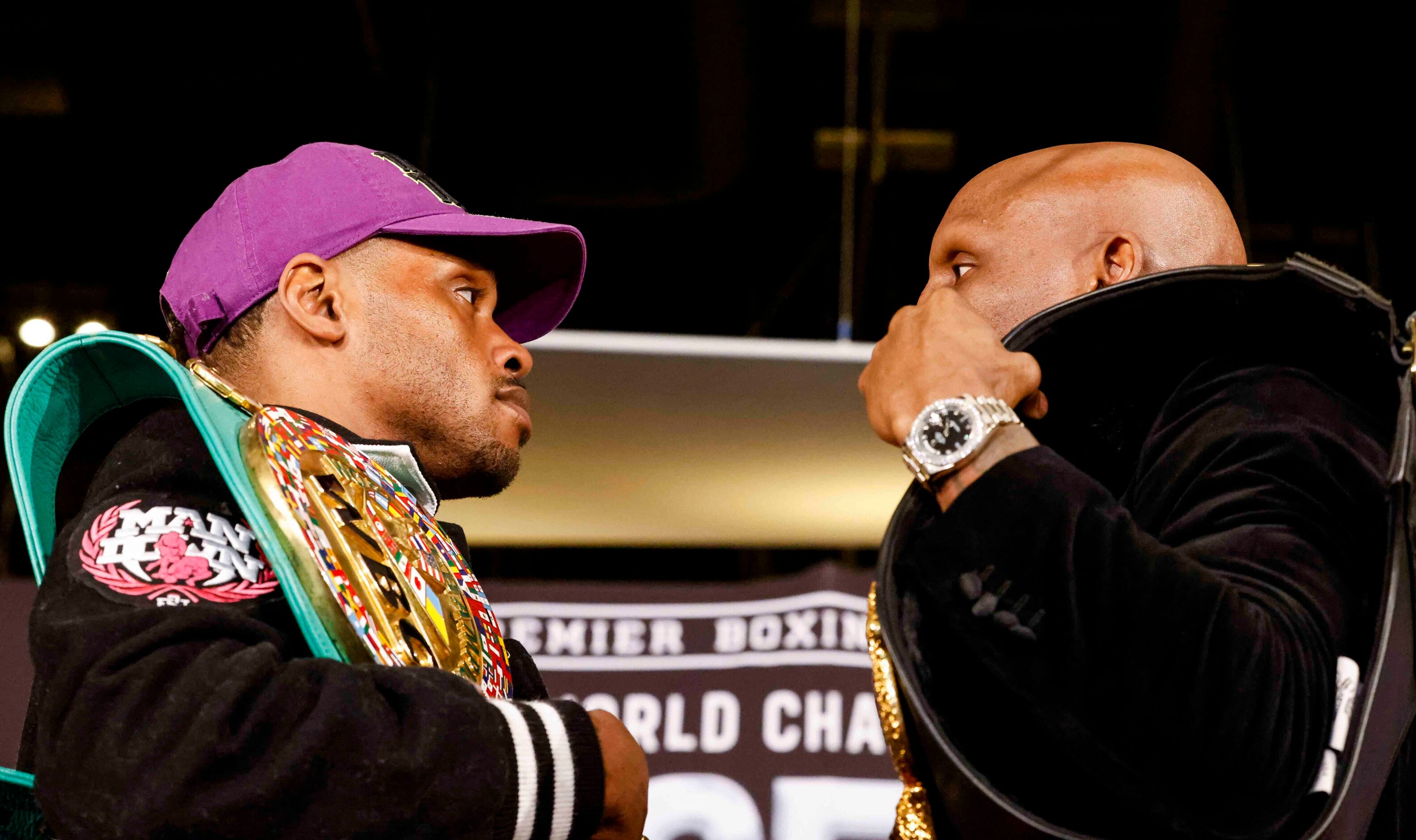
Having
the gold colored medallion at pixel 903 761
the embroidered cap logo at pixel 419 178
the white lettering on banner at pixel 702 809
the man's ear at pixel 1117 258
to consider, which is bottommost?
the white lettering on banner at pixel 702 809

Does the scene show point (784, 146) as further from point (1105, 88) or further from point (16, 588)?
point (16, 588)

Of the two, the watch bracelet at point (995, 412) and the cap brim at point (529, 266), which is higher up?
the cap brim at point (529, 266)

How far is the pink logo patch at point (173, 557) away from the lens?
0.85 meters

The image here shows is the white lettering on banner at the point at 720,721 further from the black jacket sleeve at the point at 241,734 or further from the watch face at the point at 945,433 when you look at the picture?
the watch face at the point at 945,433

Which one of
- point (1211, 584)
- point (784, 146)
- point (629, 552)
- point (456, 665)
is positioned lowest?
point (629, 552)

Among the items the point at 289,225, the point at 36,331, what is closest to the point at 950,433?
the point at 289,225

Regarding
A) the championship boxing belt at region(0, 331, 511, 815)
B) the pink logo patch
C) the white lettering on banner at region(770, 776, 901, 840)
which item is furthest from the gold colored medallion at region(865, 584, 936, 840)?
the white lettering on banner at region(770, 776, 901, 840)

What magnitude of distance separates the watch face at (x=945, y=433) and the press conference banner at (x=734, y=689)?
1701mm

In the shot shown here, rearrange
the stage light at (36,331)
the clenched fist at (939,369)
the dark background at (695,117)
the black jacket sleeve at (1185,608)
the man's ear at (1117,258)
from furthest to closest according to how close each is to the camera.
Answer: the stage light at (36,331), the dark background at (695,117), the man's ear at (1117,258), the clenched fist at (939,369), the black jacket sleeve at (1185,608)

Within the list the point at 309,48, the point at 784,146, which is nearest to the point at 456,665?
the point at 309,48

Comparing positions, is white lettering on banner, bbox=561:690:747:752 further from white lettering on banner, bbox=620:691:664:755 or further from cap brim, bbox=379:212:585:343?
cap brim, bbox=379:212:585:343

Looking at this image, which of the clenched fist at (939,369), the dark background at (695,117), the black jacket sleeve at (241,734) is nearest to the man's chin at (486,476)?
the black jacket sleeve at (241,734)

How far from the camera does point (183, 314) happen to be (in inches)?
51.8

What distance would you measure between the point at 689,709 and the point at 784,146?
2212 millimetres
